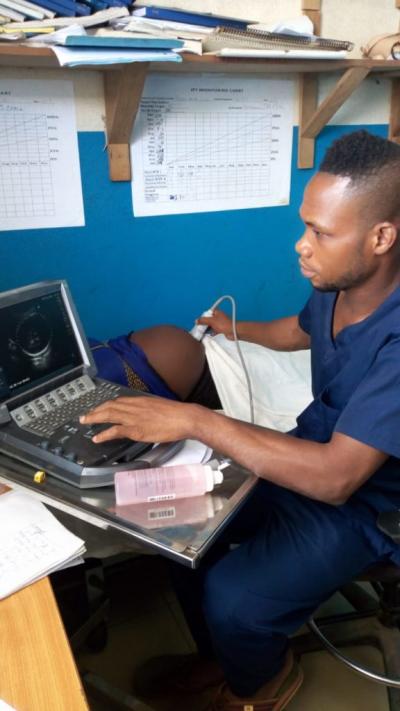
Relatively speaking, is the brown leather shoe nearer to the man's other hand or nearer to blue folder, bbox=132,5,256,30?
the man's other hand

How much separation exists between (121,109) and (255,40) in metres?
0.39

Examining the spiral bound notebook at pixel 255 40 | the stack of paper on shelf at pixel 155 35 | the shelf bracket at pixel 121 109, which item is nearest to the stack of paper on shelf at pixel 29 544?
the stack of paper on shelf at pixel 155 35

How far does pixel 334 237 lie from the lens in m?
1.00

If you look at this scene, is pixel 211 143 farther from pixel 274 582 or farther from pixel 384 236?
pixel 274 582

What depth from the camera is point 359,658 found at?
4.92 feet

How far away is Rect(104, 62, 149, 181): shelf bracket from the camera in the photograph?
148 cm

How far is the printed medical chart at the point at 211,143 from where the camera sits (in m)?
1.72

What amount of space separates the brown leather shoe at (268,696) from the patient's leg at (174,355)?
2.20ft

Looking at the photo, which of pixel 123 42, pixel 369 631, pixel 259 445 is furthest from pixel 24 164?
pixel 369 631

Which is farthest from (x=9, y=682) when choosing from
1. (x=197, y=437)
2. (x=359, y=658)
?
(x=359, y=658)

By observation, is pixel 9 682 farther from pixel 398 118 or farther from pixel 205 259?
pixel 398 118

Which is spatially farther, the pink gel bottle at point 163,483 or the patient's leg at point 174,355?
the patient's leg at point 174,355

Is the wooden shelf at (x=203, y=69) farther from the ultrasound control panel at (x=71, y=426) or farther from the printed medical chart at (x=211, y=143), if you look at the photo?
the ultrasound control panel at (x=71, y=426)

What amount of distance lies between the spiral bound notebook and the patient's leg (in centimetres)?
75
